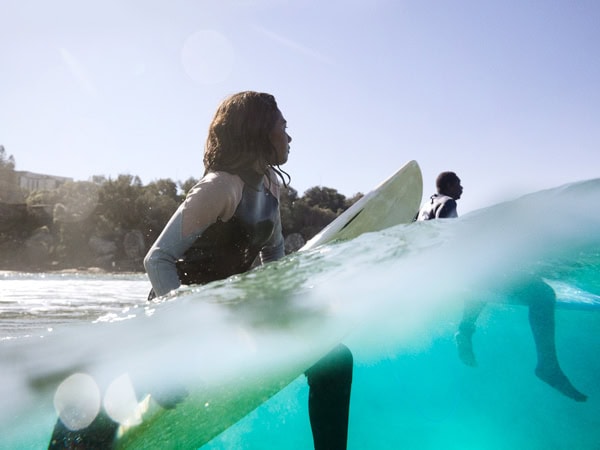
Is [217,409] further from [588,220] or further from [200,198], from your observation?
[588,220]

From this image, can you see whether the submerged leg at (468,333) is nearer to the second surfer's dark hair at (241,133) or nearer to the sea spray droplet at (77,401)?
the second surfer's dark hair at (241,133)

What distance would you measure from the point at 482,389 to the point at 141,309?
43.2 inches

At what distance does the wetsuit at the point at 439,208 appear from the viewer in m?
4.30

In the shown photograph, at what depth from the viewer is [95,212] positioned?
4172 centimetres

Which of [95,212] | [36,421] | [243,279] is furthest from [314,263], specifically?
[95,212]

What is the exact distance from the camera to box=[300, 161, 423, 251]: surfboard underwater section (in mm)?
3094

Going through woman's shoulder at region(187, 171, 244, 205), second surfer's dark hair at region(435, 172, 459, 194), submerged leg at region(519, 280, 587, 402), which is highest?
second surfer's dark hair at region(435, 172, 459, 194)

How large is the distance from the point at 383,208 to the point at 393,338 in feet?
6.45

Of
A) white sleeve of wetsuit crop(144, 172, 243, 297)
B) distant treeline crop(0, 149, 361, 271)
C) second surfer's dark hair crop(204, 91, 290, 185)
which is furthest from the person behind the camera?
distant treeline crop(0, 149, 361, 271)

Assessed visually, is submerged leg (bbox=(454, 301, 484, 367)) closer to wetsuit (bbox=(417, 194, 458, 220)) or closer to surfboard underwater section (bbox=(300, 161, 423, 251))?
surfboard underwater section (bbox=(300, 161, 423, 251))

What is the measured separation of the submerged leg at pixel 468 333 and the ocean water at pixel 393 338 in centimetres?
3

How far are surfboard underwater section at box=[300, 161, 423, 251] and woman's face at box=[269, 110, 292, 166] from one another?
0.88m

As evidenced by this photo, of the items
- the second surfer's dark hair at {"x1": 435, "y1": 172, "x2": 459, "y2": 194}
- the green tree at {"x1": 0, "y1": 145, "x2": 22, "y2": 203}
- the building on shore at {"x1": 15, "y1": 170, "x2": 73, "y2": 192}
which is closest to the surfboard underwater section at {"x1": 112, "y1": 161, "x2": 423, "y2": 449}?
the second surfer's dark hair at {"x1": 435, "y1": 172, "x2": 459, "y2": 194}

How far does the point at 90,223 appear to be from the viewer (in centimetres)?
4103
